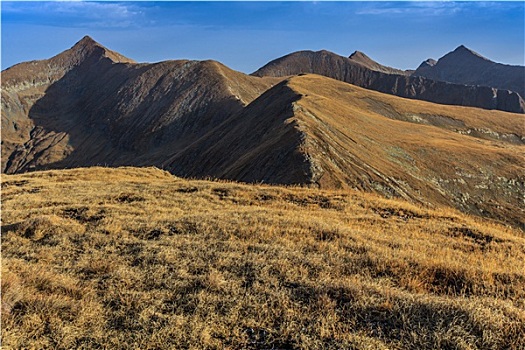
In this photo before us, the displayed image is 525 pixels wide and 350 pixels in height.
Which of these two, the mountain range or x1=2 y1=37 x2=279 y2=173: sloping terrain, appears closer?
the mountain range

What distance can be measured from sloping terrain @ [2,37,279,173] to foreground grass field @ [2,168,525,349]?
3337 inches

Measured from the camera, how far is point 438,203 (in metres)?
42.9

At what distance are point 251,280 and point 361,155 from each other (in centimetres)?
3562

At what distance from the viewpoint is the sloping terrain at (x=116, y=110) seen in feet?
361

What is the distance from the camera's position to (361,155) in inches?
1658

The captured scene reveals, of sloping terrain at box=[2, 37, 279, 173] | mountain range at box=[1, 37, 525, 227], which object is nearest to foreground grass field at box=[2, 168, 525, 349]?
mountain range at box=[1, 37, 525, 227]

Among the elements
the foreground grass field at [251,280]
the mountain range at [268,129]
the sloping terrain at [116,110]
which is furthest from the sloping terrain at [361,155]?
the sloping terrain at [116,110]

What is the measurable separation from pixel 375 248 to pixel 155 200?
34.9ft

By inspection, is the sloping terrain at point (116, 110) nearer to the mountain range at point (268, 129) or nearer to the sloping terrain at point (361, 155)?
the mountain range at point (268, 129)

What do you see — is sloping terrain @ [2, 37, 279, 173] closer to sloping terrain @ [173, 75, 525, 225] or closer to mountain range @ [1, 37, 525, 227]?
mountain range @ [1, 37, 525, 227]

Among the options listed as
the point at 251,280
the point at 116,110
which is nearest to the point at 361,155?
the point at 251,280

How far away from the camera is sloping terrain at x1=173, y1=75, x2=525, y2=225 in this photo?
117ft

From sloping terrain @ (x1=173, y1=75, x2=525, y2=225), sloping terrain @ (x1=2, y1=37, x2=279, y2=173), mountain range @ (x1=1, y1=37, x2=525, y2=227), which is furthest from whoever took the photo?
sloping terrain @ (x1=2, y1=37, x2=279, y2=173)

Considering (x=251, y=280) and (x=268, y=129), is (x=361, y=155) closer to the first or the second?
(x=268, y=129)
